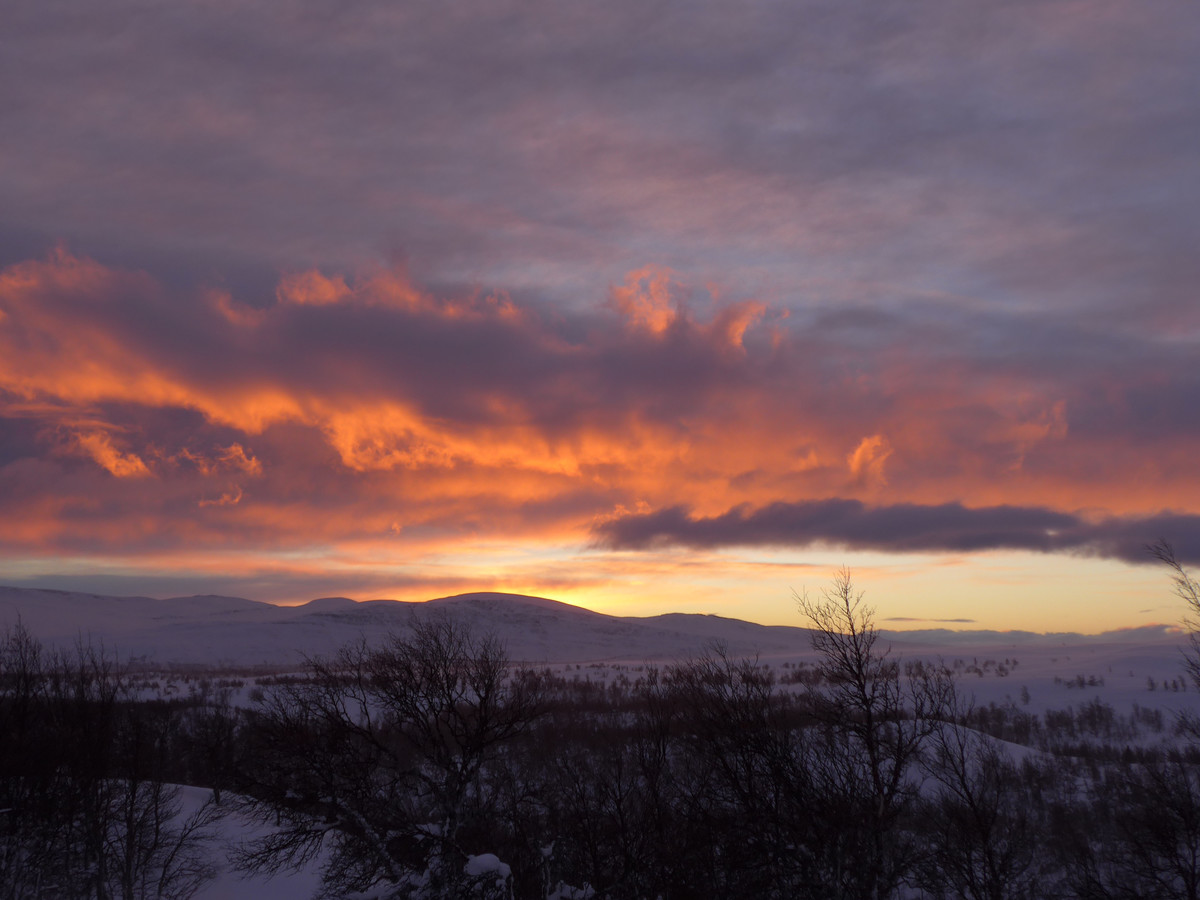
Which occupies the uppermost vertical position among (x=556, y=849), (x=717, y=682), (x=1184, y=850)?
(x=717, y=682)

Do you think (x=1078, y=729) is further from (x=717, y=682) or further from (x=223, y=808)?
(x=223, y=808)

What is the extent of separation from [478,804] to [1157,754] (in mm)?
48486

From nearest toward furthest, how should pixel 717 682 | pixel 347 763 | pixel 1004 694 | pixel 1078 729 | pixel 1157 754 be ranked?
pixel 347 763 < pixel 717 682 < pixel 1157 754 < pixel 1078 729 < pixel 1004 694

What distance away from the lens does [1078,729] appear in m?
64.9

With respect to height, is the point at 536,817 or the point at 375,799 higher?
the point at 375,799

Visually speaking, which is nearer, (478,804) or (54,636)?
(478,804)

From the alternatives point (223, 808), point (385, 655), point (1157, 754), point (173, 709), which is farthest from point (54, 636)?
point (1157, 754)

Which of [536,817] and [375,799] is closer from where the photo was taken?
[375,799]

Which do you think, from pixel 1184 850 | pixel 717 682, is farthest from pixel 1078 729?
pixel 717 682

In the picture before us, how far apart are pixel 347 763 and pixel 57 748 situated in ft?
40.3

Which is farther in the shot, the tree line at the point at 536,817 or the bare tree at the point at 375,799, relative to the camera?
the bare tree at the point at 375,799

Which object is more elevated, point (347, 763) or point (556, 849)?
point (347, 763)

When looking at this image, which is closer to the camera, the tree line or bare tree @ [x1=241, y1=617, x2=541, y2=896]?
the tree line

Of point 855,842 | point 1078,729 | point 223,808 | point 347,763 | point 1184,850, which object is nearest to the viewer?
point 855,842
